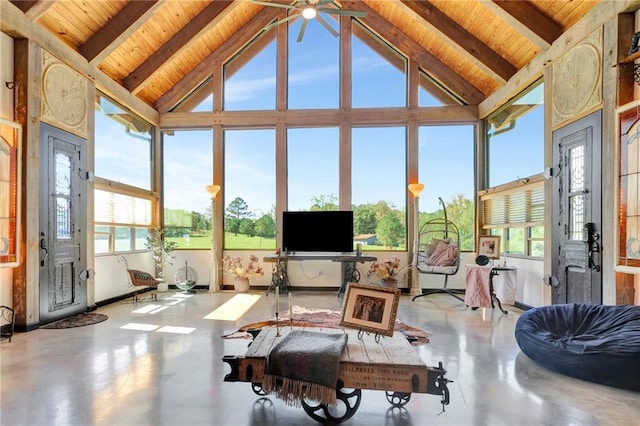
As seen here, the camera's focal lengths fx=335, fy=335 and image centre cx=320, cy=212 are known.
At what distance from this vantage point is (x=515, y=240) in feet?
17.7

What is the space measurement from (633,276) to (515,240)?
220cm

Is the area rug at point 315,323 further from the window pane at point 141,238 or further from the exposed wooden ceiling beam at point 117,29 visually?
the exposed wooden ceiling beam at point 117,29

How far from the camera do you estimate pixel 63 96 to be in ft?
14.2

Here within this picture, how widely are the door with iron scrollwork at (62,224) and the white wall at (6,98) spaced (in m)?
0.29

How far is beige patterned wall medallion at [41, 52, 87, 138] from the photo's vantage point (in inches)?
160

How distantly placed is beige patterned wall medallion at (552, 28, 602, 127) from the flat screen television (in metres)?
3.30

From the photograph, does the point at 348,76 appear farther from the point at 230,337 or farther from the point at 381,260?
the point at 230,337

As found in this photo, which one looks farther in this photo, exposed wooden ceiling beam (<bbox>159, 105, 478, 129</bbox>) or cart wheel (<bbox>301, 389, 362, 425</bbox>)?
exposed wooden ceiling beam (<bbox>159, 105, 478, 129</bbox>)

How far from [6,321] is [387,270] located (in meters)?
5.23

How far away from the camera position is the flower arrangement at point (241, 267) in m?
6.36

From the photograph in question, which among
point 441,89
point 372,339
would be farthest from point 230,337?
point 441,89

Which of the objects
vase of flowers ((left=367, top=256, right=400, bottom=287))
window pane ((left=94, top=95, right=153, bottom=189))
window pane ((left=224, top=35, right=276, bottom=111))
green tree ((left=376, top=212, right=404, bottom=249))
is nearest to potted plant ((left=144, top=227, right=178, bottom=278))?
window pane ((left=94, top=95, right=153, bottom=189))

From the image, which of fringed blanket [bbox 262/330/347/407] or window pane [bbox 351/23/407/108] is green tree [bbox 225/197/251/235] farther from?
fringed blanket [bbox 262/330/347/407]

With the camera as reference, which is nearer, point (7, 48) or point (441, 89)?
point (7, 48)
